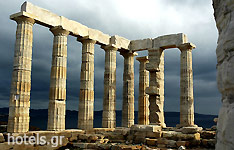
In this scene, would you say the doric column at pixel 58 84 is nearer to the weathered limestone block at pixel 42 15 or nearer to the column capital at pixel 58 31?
the column capital at pixel 58 31

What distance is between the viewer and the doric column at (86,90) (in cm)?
2175

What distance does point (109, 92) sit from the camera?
24328mm

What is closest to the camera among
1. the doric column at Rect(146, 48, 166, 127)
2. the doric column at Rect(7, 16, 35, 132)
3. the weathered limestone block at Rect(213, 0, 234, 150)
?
the weathered limestone block at Rect(213, 0, 234, 150)

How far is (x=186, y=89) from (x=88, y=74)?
8.48 m

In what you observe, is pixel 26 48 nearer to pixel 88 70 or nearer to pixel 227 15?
pixel 88 70

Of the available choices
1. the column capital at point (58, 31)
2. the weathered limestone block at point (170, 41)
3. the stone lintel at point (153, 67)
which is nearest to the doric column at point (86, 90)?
the column capital at point (58, 31)

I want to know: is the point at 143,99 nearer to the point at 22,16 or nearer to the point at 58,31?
the point at 58,31

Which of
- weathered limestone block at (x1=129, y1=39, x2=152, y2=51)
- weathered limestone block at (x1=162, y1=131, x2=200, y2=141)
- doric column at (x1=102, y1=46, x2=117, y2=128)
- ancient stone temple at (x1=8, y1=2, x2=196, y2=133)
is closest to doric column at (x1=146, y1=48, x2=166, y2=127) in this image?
ancient stone temple at (x1=8, y1=2, x2=196, y2=133)

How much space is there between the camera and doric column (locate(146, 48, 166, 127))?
77.7 feet

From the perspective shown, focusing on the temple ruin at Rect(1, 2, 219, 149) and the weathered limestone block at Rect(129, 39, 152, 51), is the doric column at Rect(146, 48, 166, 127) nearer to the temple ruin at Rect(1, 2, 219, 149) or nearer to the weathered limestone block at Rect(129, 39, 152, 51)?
the temple ruin at Rect(1, 2, 219, 149)

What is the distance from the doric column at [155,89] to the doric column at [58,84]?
7.94 m

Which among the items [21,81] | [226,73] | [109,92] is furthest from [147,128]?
[226,73]

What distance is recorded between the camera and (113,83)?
80.8ft

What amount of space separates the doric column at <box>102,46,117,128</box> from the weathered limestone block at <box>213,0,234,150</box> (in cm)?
2186
